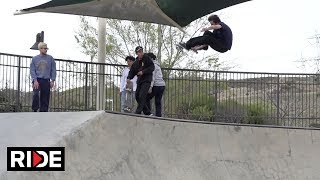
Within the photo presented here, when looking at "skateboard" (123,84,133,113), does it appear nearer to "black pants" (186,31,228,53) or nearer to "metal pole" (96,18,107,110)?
"metal pole" (96,18,107,110)

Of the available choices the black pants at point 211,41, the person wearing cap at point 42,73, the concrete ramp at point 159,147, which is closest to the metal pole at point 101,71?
the person wearing cap at point 42,73

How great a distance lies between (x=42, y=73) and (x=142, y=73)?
81.0 inches

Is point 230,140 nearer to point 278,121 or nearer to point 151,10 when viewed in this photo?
point 151,10

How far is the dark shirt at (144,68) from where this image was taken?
10.9 metres

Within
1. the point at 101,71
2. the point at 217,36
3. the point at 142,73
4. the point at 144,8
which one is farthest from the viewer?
the point at 101,71

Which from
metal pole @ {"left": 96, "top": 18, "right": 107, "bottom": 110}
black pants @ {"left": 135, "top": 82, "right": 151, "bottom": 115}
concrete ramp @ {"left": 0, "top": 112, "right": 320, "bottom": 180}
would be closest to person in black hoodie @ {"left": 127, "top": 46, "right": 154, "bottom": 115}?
black pants @ {"left": 135, "top": 82, "right": 151, "bottom": 115}

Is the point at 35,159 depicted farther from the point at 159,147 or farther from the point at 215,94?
the point at 215,94

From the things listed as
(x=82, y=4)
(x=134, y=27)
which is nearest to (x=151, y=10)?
(x=82, y=4)

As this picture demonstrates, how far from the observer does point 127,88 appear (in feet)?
42.3

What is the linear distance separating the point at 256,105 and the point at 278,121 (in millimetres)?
1056

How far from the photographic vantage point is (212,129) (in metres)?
10.3

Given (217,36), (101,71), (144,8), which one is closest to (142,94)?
(144,8)

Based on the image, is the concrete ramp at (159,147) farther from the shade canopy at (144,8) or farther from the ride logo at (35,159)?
the shade canopy at (144,8)

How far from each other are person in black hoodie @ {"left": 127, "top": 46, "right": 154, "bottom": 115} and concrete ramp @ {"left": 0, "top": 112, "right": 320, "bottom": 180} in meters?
1.44
